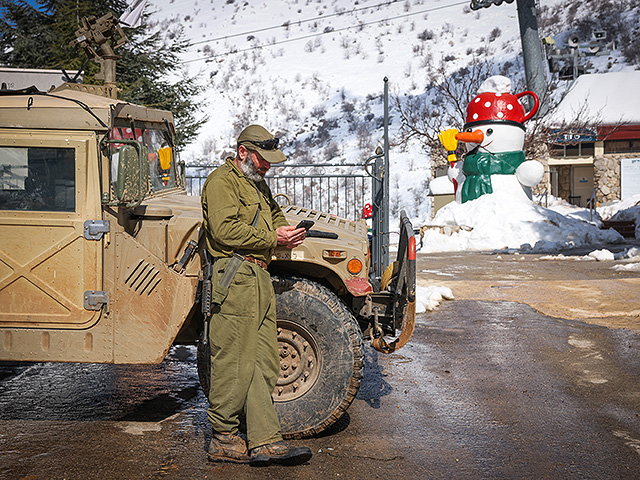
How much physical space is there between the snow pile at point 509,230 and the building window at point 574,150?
1156 cm

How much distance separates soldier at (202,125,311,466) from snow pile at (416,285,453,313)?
508cm

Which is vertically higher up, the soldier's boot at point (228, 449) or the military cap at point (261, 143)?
the military cap at point (261, 143)

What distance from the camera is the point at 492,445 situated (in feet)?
13.9

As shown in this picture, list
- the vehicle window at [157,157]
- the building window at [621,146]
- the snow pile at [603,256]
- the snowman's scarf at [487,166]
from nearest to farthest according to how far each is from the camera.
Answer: the vehicle window at [157,157]
the snow pile at [603,256]
the snowman's scarf at [487,166]
the building window at [621,146]

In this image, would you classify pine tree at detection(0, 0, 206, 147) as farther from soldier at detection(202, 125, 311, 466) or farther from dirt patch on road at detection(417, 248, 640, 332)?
soldier at detection(202, 125, 311, 466)

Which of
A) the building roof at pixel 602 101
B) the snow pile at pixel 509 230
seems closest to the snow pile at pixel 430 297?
the snow pile at pixel 509 230

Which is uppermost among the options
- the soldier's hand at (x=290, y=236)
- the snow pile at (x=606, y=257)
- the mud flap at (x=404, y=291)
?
the soldier's hand at (x=290, y=236)

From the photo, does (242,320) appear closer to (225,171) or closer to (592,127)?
(225,171)

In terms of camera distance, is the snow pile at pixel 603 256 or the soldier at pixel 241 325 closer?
the soldier at pixel 241 325

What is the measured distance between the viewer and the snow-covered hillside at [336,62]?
4319 centimetres

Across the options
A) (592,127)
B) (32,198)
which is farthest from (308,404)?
(592,127)

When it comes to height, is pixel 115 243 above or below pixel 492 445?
above

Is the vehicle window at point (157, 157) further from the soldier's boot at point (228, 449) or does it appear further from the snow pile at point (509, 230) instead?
the snow pile at point (509, 230)

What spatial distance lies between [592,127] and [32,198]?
30.2 m
